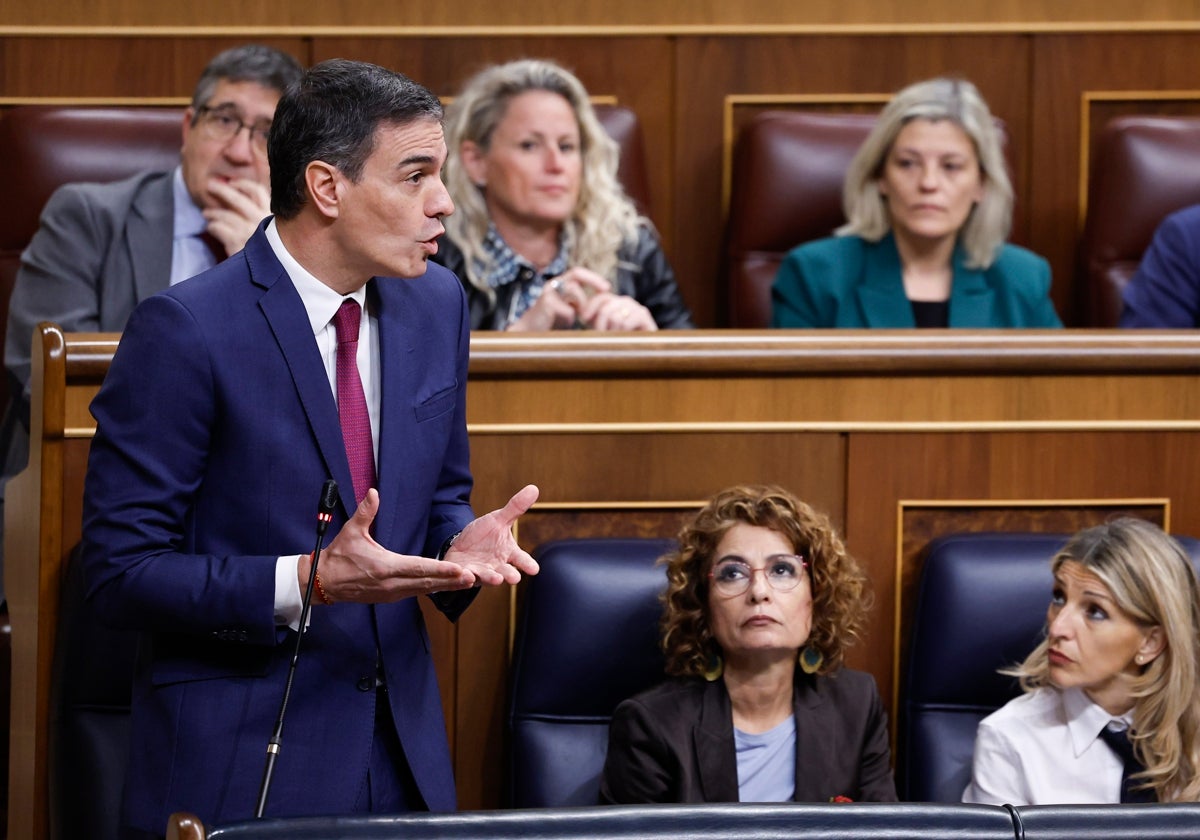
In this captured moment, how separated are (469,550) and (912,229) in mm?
1054

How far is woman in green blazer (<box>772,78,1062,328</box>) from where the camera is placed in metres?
1.86

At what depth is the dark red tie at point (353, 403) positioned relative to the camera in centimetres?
100

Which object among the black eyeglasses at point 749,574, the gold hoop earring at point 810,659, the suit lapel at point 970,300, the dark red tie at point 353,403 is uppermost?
the suit lapel at point 970,300

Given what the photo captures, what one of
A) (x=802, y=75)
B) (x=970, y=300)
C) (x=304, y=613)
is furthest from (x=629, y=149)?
(x=304, y=613)

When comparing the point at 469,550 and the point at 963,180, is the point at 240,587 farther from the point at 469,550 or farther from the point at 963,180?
the point at 963,180

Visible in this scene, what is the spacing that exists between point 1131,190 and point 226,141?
1.10 meters

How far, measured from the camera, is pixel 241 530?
98 centimetres

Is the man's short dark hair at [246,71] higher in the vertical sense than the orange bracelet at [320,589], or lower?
higher

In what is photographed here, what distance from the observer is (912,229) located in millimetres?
1881

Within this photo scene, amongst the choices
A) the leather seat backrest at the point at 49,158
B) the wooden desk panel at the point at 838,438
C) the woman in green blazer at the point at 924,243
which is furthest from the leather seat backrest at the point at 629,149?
the wooden desk panel at the point at 838,438

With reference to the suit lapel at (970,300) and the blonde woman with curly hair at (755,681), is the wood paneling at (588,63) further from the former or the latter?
the blonde woman with curly hair at (755,681)

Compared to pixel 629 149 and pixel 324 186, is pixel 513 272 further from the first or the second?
pixel 324 186

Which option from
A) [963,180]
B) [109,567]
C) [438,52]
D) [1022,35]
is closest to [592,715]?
[109,567]

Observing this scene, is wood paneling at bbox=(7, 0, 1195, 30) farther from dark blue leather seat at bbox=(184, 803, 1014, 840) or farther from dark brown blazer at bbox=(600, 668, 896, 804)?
dark blue leather seat at bbox=(184, 803, 1014, 840)
